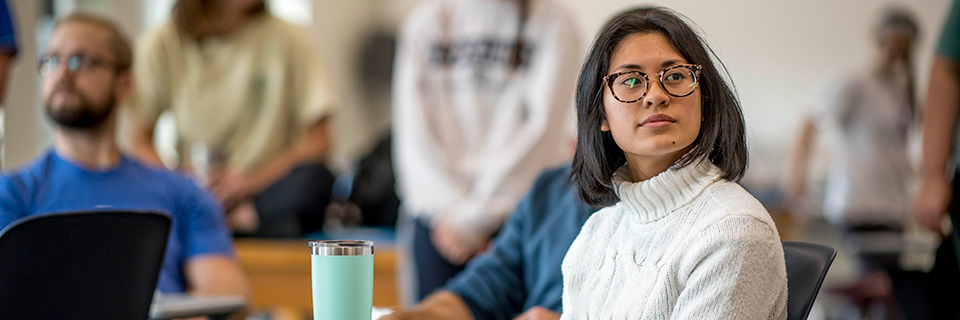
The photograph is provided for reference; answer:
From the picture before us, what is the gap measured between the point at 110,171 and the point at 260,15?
1.07 meters

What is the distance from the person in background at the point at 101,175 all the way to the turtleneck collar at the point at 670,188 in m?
1.08

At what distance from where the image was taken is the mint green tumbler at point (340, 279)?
92cm

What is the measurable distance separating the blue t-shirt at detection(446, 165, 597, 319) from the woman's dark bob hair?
44 cm

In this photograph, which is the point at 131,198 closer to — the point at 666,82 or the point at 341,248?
the point at 341,248

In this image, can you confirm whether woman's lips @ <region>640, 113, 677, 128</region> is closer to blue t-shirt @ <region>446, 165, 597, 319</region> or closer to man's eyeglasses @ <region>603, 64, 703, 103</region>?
man's eyeglasses @ <region>603, 64, 703, 103</region>

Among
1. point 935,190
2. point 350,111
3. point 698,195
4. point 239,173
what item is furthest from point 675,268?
point 350,111

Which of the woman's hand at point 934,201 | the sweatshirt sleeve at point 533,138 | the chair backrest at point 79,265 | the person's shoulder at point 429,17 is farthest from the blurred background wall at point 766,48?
the chair backrest at point 79,265

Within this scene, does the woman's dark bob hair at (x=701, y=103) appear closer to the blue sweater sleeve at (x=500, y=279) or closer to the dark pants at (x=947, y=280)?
the blue sweater sleeve at (x=500, y=279)

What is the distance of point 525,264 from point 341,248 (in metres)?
0.66

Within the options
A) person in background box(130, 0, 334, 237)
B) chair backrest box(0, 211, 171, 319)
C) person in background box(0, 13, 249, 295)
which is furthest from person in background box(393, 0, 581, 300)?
chair backrest box(0, 211, 171, 319)

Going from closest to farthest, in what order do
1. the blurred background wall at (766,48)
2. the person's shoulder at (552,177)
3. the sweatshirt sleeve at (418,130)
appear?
the person's shoulder at (552,177), the sweatshirt sleeve at (418,130), the blurred background wall at (766,48)

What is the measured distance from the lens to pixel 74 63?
174 centimetres

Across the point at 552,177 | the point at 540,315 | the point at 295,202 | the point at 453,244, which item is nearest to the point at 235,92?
the point at 295,202

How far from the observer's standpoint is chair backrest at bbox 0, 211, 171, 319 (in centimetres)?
105
